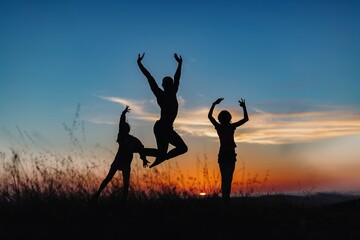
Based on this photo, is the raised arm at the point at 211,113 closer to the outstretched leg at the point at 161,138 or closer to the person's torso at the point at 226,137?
the person's torso at the point at 226,137

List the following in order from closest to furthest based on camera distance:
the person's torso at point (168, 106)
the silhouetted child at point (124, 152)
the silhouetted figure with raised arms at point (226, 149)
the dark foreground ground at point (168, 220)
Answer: the dark foreground ground at point (168, 220) → the person's torso at point (168, 106) → the silhouetted child at point (124, 152) → the silhouetted figure with raised arms at point (226, 149)

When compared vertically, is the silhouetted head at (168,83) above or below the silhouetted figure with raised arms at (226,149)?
above

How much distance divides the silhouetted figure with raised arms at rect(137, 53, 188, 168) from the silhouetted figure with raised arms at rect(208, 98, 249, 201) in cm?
99

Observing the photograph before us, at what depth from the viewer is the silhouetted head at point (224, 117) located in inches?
340

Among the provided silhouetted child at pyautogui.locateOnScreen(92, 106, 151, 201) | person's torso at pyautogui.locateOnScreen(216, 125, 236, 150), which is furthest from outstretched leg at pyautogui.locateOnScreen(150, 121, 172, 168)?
person's torso at pyautogui.locateOnScreen(216, 125, 236, 150)

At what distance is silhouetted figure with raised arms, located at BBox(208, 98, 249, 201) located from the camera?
8.51 meters

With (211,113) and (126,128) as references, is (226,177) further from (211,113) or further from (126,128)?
(126,128)

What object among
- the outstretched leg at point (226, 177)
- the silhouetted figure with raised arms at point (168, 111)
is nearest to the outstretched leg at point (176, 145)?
the silhouetted figure with raised arms at point (168, 111)

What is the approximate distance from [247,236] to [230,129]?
2900 mm

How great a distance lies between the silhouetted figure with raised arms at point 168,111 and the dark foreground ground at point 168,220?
1.05 m

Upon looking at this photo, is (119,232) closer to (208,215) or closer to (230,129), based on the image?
(208,215)

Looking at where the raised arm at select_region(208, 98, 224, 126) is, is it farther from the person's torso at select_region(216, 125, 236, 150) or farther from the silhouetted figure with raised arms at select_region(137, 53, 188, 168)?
the silhouetted figure with raised arms at select_region(137, 53, 188, 168)

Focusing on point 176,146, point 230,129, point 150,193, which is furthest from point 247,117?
point 150,193

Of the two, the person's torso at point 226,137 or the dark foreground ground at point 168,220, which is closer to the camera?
the dark foreground ground at point 168,220
